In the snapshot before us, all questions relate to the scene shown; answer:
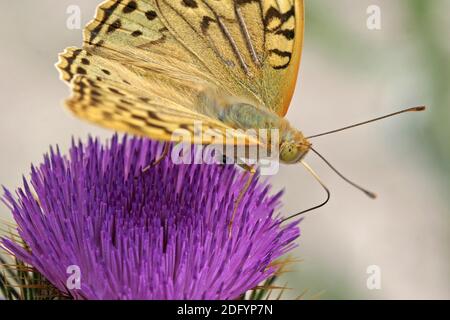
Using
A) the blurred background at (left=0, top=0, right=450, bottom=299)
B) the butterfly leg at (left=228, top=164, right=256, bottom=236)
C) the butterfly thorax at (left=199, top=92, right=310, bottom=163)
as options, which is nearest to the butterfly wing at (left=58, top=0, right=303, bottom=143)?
the butterfly thorax at (left=199, top=92, right=310, bottom=163)

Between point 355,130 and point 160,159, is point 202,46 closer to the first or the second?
point 160,159

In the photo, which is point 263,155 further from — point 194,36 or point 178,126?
point 194,36

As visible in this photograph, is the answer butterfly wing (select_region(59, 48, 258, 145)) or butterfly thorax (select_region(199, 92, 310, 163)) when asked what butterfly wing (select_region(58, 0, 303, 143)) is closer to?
butterfly wing (select_region(59, 48, 258, 145))

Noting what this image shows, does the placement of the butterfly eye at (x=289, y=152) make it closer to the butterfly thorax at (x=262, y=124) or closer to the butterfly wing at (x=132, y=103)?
the butterfly thorax at (x=262, y=124)

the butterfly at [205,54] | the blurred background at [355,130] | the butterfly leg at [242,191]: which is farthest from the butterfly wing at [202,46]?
the blurred background at [355,130]

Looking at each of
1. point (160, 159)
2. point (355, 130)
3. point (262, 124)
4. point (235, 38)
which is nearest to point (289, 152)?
point (262, 124)

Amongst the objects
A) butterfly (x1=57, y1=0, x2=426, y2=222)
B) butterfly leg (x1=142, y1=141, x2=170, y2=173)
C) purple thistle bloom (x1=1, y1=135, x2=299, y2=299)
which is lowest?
purple thistle bloom (x1=1, y1=135, x2=299, y2=299)
